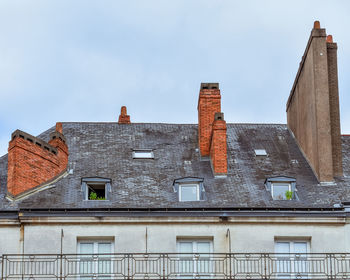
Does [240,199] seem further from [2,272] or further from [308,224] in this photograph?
[2,272]

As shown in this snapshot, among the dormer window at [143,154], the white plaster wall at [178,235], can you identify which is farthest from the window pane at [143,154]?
the white plaster wall at [178,235]

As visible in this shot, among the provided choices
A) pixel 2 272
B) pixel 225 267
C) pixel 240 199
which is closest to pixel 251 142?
pixel 240 199

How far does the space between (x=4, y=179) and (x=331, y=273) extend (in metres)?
10.7

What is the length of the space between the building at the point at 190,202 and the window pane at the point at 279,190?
0.03 meters

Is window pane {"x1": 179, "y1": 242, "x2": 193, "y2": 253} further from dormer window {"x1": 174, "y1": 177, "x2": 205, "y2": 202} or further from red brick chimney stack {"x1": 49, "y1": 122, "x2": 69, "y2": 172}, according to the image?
red brick chimney stack {"x1": 49, "y1": 122, "x2": 69, "y2": 172}

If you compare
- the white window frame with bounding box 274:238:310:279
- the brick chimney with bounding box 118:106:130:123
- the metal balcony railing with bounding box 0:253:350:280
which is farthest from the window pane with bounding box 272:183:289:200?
the brick chimney with bounding box 118:106:130:123

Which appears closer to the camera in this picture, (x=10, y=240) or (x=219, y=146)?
(x=10, y=240)

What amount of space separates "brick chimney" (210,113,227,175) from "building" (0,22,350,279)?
3 cm

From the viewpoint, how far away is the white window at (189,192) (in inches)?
1121

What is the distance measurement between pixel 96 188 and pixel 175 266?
402 centimetres

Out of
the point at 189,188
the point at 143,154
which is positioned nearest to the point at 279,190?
the point at 189,188

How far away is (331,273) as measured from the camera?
85.8ft

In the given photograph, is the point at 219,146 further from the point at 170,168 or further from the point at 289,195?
the point at 289,195

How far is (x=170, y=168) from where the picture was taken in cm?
3052
